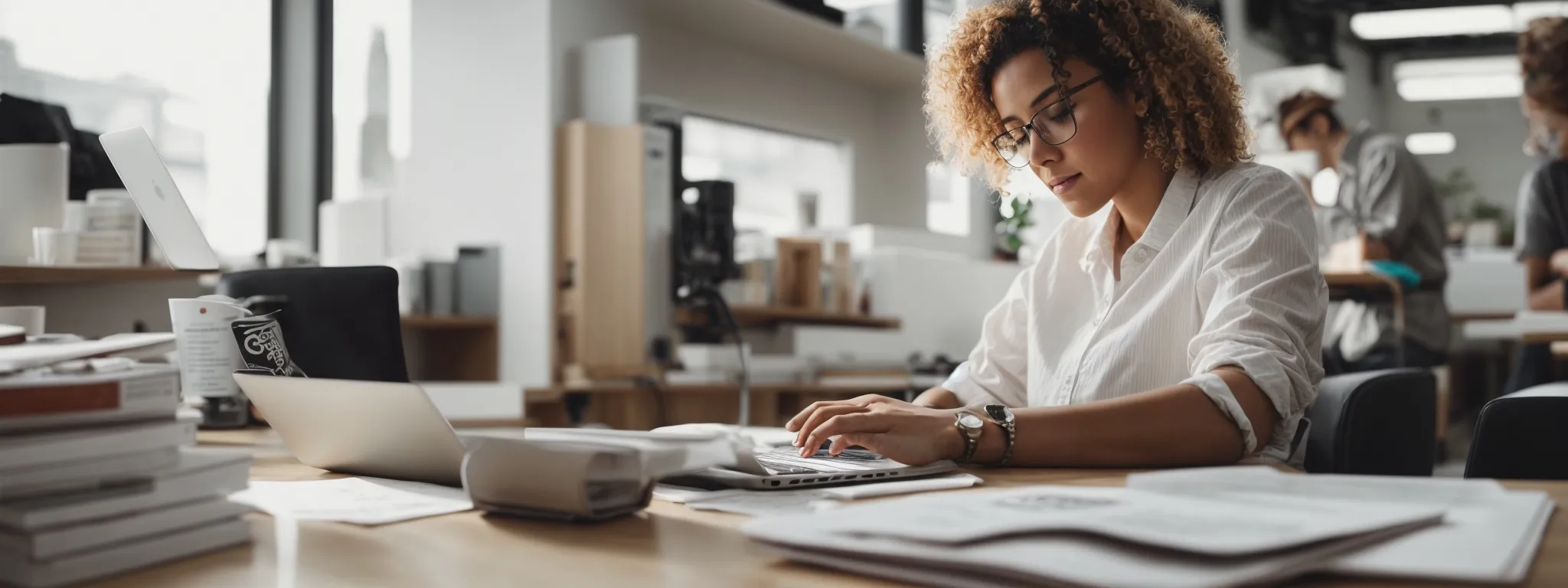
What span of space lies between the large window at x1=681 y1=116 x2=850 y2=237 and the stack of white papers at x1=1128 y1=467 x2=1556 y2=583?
3.45 m

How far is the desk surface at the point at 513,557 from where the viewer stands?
569mm

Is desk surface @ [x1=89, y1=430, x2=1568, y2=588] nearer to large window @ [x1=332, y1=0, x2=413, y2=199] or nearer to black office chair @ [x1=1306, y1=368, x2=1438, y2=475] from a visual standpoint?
black office chair @ [x1=1306, y1=368, x2=1438, y2=475]

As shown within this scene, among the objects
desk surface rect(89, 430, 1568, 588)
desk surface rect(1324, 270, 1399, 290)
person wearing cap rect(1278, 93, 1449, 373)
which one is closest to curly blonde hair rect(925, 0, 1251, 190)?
desk surface rect(89, 430, 1568, 588)

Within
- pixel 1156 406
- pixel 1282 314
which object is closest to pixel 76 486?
pixel 1156 406

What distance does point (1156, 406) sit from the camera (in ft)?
3.68

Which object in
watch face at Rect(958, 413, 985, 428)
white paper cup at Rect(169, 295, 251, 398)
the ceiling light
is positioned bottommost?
watch face at Rect(958, 413, 985, 428)

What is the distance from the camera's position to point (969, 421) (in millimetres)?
1053

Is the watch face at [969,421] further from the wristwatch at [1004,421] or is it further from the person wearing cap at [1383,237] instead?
the person wearing cap at [1383,237]

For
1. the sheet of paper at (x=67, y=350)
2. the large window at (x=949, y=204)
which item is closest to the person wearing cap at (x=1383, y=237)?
the large window at (x=949, y=204)

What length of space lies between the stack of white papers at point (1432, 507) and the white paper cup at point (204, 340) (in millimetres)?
1119

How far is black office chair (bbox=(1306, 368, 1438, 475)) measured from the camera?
1.32 m

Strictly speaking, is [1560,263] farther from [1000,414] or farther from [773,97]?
[1000,414]

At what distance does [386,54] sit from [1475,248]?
820 cm

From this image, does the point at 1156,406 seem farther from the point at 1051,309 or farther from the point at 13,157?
the point at 13,157
